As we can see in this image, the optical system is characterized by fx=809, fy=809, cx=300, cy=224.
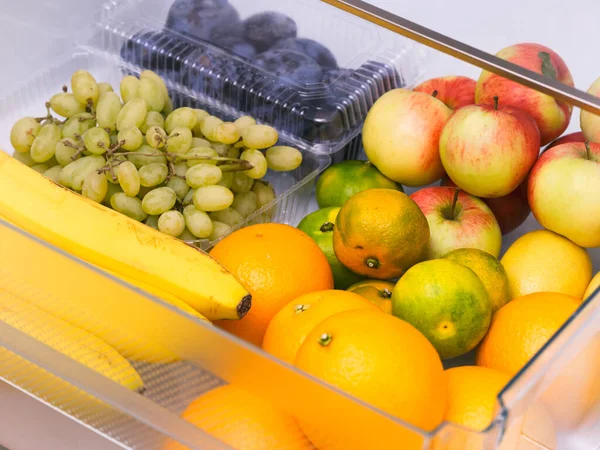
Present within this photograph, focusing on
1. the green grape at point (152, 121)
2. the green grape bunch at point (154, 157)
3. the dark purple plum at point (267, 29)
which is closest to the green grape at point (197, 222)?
the green grape bunch at point (154, 157)

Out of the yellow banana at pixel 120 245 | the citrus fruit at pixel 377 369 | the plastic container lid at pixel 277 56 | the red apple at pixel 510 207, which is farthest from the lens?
the plastic container lid at pixel 277 56

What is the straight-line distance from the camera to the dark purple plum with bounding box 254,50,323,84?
963 mm

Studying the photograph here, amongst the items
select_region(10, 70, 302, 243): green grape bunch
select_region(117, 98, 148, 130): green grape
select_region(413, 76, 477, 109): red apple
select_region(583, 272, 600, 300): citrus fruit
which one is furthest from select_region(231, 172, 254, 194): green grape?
select_region(583, 272, 600, 300): citrus fruit

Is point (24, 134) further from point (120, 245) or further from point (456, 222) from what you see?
point (456, 222)

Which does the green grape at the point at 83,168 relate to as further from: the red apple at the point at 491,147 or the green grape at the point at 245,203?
the red apple at the point at 491,147

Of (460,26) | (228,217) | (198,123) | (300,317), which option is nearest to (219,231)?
(228,217)

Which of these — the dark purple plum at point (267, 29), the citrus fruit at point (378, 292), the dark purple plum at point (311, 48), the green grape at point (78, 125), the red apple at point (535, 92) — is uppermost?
the red apple at point (535, 92)

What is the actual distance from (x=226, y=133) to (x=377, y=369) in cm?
38

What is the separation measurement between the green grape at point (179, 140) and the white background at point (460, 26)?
0.90 feet

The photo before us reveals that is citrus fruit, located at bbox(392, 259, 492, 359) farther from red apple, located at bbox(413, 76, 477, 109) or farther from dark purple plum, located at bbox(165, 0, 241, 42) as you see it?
dark purple plum, located at bbox(165, 0, 241, 42)

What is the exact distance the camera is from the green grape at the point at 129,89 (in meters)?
0.82

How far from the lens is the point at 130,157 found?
0.76 m

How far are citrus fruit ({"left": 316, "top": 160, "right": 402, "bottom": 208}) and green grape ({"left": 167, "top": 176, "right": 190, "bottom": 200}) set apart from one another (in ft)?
0.48

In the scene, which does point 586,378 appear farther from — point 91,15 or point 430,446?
point 91,15
